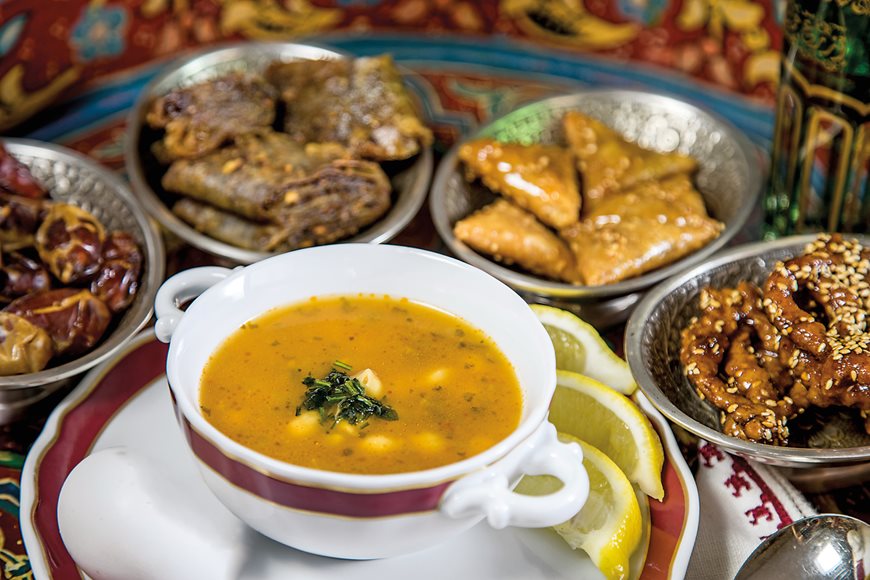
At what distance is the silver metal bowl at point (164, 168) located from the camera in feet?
7.80

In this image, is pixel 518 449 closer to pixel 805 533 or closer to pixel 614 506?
pixel 614 506

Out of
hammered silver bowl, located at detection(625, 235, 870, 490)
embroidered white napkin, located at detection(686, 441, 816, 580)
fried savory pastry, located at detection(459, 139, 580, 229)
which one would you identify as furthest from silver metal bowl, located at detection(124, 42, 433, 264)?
embroidered white napkin, located at detection(686, 441, 816, 580)

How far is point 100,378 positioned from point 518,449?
2.98ft

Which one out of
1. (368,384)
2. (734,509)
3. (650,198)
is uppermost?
(368,384)

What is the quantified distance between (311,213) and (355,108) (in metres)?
0.40

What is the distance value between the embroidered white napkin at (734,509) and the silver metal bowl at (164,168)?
3.05ft

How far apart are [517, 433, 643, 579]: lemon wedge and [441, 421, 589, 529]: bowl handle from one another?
20 centimetres

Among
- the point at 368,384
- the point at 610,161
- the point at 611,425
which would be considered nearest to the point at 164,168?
the point at 610,161

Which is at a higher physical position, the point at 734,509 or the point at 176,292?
the point at 176,292

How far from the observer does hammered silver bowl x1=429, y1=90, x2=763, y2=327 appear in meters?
2.24

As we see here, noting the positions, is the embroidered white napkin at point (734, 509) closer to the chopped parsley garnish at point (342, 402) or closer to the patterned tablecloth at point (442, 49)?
the chopped parsley garnish at point (342, 402)

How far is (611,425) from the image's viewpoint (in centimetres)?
180

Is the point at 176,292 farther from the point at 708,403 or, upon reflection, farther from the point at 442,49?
the point at 442,49

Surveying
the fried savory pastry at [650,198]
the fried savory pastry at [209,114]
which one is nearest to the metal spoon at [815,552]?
the fried savory pastry at [650,198]
